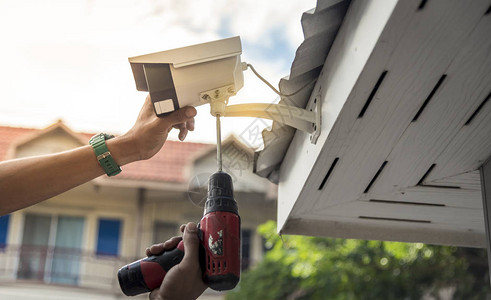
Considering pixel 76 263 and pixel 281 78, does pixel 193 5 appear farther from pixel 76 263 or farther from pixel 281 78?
pixel 281 78

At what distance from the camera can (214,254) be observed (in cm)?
155

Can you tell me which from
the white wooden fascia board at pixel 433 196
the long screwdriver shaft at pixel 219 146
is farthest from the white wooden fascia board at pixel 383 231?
the long screwdriver shaft at pixel 219 146

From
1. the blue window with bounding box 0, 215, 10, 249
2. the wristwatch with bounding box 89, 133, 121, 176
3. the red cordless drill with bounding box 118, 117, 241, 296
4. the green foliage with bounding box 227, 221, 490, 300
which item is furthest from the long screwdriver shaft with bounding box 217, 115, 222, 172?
the blue window with bounding box 0, 215, 10, 249

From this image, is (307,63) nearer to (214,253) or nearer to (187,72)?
(187,72)

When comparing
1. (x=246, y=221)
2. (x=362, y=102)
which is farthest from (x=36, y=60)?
(x=362, y=102)

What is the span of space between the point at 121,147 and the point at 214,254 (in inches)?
20.2

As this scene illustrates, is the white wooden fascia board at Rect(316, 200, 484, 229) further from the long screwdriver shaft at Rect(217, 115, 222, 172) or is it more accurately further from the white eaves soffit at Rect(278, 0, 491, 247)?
the long screwdriver shaft at Rect(217, 115, 222, 172)

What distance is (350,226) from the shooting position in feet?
8.32

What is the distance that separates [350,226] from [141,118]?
1.03m

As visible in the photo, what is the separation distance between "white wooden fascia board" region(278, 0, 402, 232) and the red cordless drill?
334mm

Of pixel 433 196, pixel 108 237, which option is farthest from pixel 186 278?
pixel 108 237

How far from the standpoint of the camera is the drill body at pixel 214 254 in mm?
1553

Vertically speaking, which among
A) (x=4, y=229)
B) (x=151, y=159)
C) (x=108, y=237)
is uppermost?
(x=151, y=159)

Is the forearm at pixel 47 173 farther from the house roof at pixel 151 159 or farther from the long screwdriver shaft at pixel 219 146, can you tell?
the house roof at pixel 151 159
